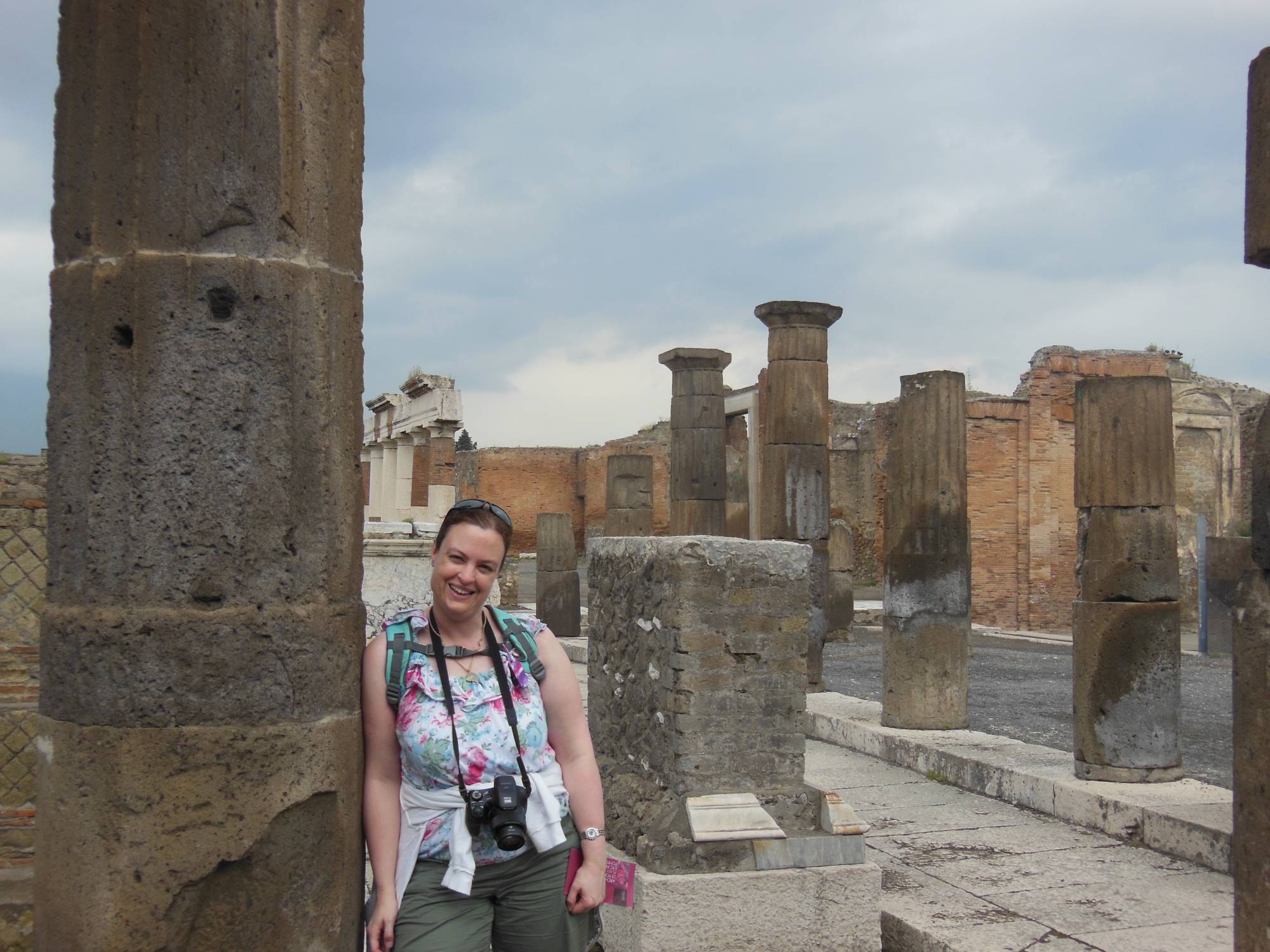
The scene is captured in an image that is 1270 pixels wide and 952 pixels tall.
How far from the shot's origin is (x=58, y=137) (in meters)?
2.36

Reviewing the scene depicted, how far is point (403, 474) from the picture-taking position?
88.6 ft

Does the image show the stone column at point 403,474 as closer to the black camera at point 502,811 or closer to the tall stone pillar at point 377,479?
the tall stone pillar at point 377,479

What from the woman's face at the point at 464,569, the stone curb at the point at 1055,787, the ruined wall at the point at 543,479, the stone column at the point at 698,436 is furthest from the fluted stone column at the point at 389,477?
the woman's face at the point at 464,569

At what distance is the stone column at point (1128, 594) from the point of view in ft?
21.6

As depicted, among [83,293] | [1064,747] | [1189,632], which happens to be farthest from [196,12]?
[1189,632]

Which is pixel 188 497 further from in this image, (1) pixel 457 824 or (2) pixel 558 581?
(2) pixel 558 581

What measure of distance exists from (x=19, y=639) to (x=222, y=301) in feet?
8.31

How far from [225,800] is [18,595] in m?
2.46

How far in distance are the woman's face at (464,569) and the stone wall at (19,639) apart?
6.99 ft

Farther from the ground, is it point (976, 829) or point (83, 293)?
point (83, 293)

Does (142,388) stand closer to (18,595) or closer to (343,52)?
(343,52)

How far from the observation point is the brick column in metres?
2.20

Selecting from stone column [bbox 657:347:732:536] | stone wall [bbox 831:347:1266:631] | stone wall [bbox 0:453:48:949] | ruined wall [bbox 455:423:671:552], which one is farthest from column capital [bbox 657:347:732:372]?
ruined wall [bbox 455:423:671:552]

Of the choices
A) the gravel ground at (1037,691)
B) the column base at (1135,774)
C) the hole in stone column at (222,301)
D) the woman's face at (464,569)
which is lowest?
the gravel ground at (1037,691)
